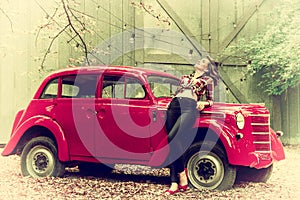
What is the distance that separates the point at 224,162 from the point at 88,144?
131cm

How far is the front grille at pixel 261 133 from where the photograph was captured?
11.3ft

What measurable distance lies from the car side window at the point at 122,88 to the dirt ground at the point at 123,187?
0.89 meters

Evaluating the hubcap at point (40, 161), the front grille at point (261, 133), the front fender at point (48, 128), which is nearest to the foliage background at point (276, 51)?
the front grille at point (261, 133)

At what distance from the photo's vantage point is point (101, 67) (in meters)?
3.92

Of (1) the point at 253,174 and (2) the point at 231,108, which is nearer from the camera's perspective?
(2) the point at 231,108

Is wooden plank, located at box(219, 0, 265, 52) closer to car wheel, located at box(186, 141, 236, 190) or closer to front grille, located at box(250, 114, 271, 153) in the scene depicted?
front grille, located at box(250, 114, 271, 153)

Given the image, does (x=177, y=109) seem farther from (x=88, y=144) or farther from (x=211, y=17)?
(x=211, y=17)

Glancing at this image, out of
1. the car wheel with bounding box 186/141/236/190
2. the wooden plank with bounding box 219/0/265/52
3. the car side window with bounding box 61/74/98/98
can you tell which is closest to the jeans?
the car wheel with bounding box 186/141/236/190

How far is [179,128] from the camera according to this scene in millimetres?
3299

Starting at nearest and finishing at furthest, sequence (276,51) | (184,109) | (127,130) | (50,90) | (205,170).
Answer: (184,109), (205,170), (127,130), (50,90), (276,51)

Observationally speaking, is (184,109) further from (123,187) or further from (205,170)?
(123,187)

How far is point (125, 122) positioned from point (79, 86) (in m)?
0.70

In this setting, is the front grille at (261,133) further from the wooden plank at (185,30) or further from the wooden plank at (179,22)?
the wooden plank at (179,22)

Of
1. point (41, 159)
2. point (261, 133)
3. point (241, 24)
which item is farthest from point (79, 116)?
point (241, 24)
